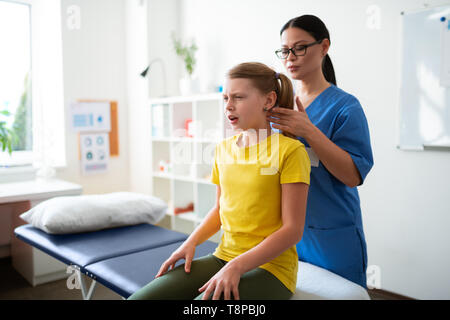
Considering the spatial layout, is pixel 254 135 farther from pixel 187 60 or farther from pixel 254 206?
pixel 187 60

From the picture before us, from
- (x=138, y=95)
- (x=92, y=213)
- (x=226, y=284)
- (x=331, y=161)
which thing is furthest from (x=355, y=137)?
(x=138, y=95)

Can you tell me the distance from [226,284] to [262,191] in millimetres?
238

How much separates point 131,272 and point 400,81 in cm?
172

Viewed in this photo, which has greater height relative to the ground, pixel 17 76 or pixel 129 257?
pixel 17 76

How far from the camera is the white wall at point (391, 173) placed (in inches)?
80.4

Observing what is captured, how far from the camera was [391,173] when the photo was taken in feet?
7.23

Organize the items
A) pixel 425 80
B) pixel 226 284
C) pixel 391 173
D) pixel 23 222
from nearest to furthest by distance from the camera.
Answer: pixel 226 284, pixel 425 80, pixel 391 173, pixel 23 222

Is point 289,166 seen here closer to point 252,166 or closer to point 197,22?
point 252,166

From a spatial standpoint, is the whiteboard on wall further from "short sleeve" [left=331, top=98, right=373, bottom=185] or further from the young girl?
the young girl

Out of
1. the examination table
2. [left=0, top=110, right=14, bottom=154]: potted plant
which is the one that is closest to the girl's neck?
the examination table

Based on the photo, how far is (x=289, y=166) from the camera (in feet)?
3.01

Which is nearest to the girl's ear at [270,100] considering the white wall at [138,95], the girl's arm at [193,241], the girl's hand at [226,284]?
the girl's arm at [193,241]

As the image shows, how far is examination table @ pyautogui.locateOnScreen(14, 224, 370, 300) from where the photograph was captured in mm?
1062

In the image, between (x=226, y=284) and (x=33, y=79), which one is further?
(x=33, y=79)
